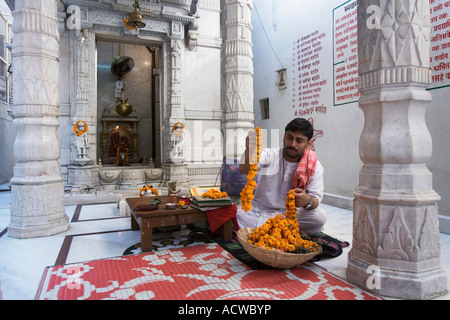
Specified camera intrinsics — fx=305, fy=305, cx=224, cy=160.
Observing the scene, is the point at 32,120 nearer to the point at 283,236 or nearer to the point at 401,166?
the point at 283,236

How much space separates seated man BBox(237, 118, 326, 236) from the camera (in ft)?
10.9

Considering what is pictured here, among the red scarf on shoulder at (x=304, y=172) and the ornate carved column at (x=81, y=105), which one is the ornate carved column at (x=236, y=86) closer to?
the red scarf on shoulder at (x=304, y=172)

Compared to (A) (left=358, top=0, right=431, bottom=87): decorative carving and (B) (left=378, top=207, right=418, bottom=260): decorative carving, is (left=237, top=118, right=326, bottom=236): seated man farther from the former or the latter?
(A) (left=358, top=0, right=431, bottom=87): decorative carving

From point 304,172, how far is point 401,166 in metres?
1.11

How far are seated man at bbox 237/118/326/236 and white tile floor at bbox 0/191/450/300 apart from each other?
21.8 inches

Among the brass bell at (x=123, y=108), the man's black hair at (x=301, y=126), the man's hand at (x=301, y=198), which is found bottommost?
the man's hand at (x=301, y=198)

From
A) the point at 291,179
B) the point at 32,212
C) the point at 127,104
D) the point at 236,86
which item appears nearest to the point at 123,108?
the point at 127,104

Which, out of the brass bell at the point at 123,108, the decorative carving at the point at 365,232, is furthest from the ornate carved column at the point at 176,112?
the decorative carving at the point at 365,232

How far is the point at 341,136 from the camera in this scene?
20.4 feet

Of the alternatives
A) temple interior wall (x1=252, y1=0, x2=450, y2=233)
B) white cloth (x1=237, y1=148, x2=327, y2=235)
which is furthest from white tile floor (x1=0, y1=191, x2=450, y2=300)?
temple interior wall (x1=252, y1=0, x2=450, y2=233)

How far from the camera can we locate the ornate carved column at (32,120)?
154 inches

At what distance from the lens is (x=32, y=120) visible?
3.95m

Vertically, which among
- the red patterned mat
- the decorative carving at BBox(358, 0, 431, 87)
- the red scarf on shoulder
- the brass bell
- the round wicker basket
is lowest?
the red patterned mat
